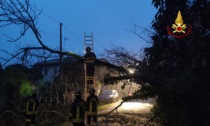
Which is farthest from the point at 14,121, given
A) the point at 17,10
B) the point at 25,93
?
the point at 17,10

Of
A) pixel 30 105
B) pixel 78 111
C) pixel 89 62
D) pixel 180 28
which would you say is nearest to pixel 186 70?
pixel 180 28

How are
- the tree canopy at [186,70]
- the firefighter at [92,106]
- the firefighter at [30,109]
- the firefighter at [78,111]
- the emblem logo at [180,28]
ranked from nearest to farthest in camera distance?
1. the tree canopy at [186,70]
2. the emblem logo at [180,28]
3. the firefighter at [78,111]
4. the firefighter at [92,106]
5. the firefighter at [30,109]

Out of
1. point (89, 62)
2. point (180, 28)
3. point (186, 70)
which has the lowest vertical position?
point (186, 70)

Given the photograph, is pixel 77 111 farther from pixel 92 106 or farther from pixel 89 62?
pixel 89 62

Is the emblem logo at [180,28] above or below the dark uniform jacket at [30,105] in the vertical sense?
above

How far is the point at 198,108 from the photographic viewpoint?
22.7ft

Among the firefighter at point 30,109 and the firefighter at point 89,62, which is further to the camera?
the firefighter at point 30,109

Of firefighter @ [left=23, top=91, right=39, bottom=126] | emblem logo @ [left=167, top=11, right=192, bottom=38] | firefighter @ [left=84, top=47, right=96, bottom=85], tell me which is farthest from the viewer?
firefighter @ [left=23, top=91, right=39, bottom=126]

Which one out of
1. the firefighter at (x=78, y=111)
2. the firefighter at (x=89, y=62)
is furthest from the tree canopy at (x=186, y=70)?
the firefighter at (x=78, y=111)

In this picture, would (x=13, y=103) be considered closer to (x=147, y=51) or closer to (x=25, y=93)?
(x=25, y=93)

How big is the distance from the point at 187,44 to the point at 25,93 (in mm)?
11560

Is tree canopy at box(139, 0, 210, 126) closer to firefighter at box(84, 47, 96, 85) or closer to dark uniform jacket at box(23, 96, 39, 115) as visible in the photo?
firefighter at box(84, 47, 96, 85)

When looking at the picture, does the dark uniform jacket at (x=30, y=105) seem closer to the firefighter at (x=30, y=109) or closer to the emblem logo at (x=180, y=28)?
the firefighter at (x=30, y=109)

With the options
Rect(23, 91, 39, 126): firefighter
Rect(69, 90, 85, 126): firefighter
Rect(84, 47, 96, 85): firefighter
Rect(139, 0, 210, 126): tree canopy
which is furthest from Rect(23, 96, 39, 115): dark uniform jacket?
Rect(139, 0, 210, 126): tree canopy
